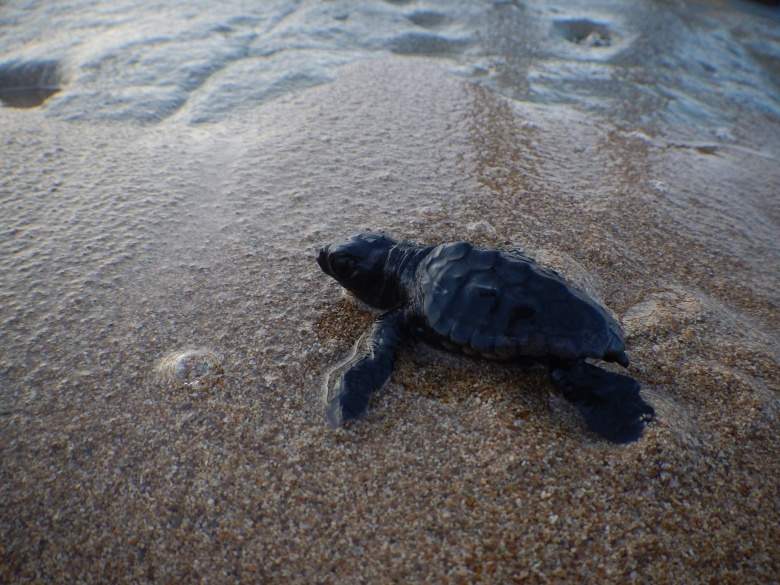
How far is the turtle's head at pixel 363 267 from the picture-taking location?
241 centimetres

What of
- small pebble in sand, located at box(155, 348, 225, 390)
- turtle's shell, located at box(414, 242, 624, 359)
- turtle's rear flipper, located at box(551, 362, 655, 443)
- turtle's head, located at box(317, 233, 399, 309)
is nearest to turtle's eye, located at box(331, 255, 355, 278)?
turtle's head, located at box(317, 233, 399, 309)

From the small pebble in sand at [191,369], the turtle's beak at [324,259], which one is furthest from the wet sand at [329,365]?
the turtle's beak at [324,259]

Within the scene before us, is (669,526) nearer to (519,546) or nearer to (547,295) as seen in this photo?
(519,546)

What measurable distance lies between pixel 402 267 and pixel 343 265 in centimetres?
28

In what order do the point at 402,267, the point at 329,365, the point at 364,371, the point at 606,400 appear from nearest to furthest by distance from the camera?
the point at 606,400
the point at 364,371
the point at 329,365
the point at 402,267

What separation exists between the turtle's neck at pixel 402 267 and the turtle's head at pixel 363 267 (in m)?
0.02

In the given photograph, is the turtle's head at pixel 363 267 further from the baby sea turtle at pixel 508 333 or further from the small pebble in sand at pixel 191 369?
the small pebble in sand at pixel 191 369

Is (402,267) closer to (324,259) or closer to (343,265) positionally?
(343,265)

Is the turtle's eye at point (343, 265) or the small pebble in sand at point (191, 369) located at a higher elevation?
the turtle's eye at point (343, 265)

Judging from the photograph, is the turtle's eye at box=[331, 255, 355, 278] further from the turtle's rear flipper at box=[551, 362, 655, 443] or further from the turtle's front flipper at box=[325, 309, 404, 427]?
the turtle's rear flipper at box=[551, 362, 655, 443]

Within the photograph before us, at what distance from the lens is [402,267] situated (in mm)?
2408

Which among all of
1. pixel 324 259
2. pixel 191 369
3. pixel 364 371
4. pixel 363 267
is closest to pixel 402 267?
pixel 363 267

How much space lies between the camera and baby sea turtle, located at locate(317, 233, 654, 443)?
194 centimetres

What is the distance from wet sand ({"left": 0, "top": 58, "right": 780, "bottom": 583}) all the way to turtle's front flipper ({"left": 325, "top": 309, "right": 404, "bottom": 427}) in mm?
66
